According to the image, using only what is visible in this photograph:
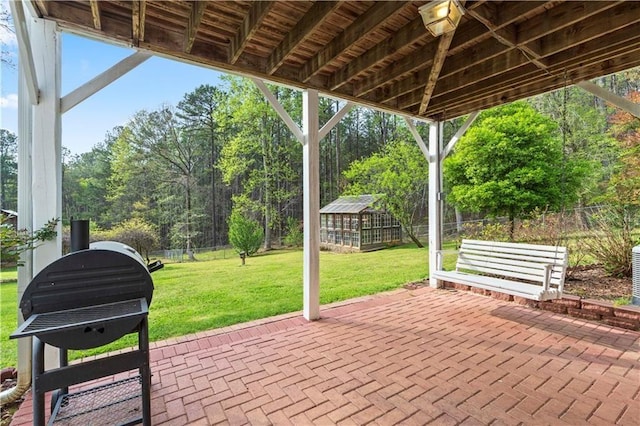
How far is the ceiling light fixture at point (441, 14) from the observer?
181 cm

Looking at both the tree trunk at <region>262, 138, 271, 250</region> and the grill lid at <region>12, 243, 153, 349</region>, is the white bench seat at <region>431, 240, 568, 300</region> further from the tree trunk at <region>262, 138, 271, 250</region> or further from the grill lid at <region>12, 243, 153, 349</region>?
the tree trunk at <region>262, 138, 271, 250</region>

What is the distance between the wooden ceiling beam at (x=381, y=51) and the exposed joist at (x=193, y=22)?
1552 millimetres

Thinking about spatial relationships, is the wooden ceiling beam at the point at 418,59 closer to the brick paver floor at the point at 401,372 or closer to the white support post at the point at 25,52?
the brick paver floor at the point at 401,372

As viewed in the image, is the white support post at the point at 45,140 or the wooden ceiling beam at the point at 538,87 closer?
the white support post at the point at 45,140

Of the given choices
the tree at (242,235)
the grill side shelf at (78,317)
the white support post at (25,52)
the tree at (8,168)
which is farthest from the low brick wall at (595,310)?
the tree at (242,235)

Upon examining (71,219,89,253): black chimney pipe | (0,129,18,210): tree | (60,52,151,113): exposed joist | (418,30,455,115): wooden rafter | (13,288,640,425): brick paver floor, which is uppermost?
(418,30,455,115): wooden rafter

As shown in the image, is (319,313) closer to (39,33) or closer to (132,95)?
(39,33)

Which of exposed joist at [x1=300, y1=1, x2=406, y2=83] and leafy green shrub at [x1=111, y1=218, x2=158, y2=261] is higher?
exposed joist at [x1=300, y1=1, x2=406, y2=83]

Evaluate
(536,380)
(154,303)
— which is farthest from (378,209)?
(536,380)

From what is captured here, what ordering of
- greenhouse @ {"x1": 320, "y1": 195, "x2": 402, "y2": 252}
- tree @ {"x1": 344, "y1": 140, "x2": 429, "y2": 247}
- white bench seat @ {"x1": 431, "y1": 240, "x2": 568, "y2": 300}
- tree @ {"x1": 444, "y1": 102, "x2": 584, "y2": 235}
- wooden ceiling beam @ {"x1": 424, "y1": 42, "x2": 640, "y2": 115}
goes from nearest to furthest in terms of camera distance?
wooden ceiling beam @ {"x1": 424, "y1": 42, "x2": 640, "y2": 115} < white bench seat @ {"x1": 431, "y1": 240, "x2": 568, "y2": 300} < tree @ {"x1": 444, "y1": 102, "x2": 584, "y2": 235} < tree @ {"x1": 344, "y1": 140, "x2": 429, "y2": 247} < greenhouse @ {"x1": 320, "y1": 195, "x2": 402, "y2": 252}

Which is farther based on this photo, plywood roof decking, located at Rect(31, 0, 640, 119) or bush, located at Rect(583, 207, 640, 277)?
bush, located at Rect(583, 207, 640, 277)

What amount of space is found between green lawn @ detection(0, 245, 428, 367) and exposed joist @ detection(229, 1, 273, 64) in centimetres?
288

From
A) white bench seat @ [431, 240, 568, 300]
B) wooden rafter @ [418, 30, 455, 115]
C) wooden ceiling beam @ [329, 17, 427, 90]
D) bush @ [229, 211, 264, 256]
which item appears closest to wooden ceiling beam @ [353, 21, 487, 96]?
wooden rafter @ [418, 30, 455, 115]

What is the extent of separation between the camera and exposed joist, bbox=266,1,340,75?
213 cm
